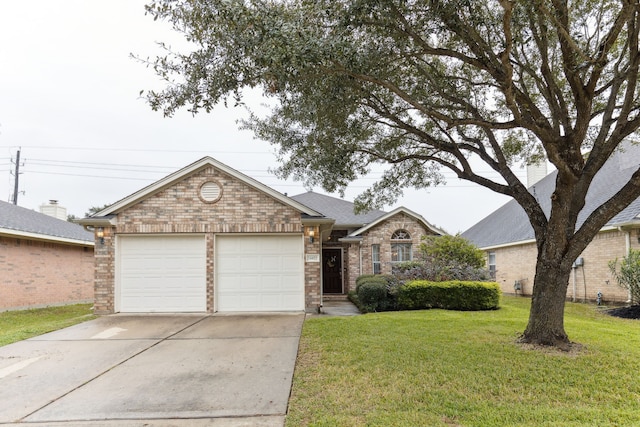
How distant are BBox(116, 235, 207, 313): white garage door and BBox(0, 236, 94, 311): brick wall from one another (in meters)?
4.56

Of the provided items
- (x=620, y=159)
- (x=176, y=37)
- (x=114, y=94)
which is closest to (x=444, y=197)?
(x=620, y=159)

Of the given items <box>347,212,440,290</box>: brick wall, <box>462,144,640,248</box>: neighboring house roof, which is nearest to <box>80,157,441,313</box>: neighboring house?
<box>462,144,640,248</box>: neighboring house roof

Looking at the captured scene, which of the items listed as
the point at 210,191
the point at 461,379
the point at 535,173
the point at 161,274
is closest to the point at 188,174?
the point at 210,191

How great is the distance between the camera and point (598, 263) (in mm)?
13023

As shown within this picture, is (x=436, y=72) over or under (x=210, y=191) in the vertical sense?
over

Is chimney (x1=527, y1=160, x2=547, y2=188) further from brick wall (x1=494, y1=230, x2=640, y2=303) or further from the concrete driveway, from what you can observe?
the concrete driveway

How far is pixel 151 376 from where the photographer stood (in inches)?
204

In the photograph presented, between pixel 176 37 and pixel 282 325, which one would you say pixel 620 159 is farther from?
pixel 176 37

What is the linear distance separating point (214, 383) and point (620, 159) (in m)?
16.8

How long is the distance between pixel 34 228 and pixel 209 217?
729 centimetres

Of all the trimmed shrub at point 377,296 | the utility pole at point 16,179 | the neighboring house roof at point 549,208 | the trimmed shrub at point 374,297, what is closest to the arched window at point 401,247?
the neighboring house roof at point 549,208

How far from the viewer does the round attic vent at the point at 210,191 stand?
1066 centimetres

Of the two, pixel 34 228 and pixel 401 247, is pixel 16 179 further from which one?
pixel 401 247

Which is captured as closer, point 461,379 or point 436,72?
point 461,379
